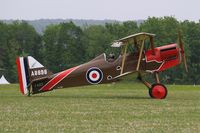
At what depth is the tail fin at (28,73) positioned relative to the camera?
24.7 metres

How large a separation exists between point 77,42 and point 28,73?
→ 88357 mm

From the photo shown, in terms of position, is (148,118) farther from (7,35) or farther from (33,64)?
(7,35)

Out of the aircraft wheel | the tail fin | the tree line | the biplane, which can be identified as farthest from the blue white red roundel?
the tree line

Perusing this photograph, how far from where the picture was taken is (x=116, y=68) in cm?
2441

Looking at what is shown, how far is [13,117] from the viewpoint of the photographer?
14.3 m

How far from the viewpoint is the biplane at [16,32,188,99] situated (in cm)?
2417

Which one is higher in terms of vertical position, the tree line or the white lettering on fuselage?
the tree line

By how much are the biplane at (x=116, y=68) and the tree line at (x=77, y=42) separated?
7018cm

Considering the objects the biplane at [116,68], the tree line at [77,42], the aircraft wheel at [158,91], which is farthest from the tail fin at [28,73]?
the tree line at [77,42]

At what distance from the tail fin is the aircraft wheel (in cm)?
444

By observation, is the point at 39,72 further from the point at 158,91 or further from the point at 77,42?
the point at 77,42

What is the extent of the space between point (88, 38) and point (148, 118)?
102 meters

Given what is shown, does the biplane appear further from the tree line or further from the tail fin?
the tree line

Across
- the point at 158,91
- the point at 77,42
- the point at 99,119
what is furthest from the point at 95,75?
the point at 77,42
